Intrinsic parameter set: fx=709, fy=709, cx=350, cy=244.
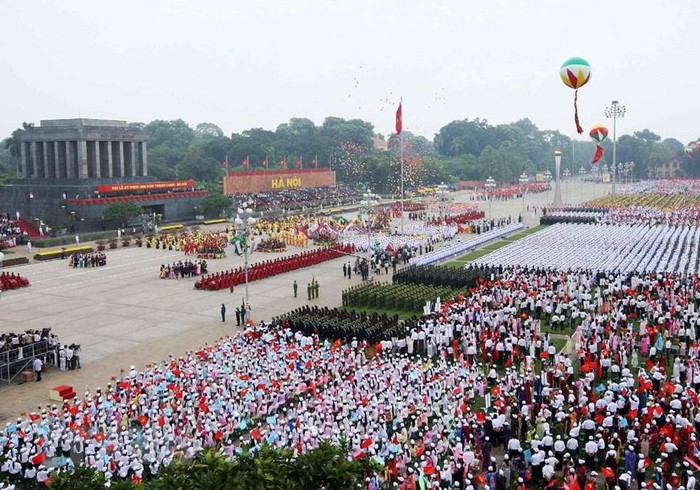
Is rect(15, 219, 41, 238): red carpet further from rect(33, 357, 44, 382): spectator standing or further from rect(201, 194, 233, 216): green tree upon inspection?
rect(33, 357, 44, 382): spectator standing

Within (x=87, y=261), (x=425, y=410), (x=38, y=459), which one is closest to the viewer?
(x=38, y=459)

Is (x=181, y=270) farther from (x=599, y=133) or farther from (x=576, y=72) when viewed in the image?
(x=599, y=133)

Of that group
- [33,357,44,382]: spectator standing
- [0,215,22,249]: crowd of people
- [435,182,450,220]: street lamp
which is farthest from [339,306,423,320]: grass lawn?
[435,182,450,220]: street lamp

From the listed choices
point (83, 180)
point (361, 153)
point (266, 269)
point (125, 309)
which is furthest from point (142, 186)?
A: point (361, 153)

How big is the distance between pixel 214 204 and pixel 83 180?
1153cm

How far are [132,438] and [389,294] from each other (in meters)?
14.9

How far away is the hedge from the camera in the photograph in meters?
43.0

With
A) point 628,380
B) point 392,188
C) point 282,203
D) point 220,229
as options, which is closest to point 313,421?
point 628,380

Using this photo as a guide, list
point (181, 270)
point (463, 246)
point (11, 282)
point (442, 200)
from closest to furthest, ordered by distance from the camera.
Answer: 1. point (11, 282)
2. point (181, 270)
3. point (463, 246)
4. point (442, 200)

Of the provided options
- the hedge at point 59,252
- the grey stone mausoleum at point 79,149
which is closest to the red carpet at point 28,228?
the grey stone mausoleum at point 79,149

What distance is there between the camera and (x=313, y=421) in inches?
585

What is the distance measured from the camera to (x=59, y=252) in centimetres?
4412

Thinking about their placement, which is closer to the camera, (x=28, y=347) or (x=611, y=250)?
(x=28, y=347)

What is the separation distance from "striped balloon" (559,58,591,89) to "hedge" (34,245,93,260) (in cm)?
3057
